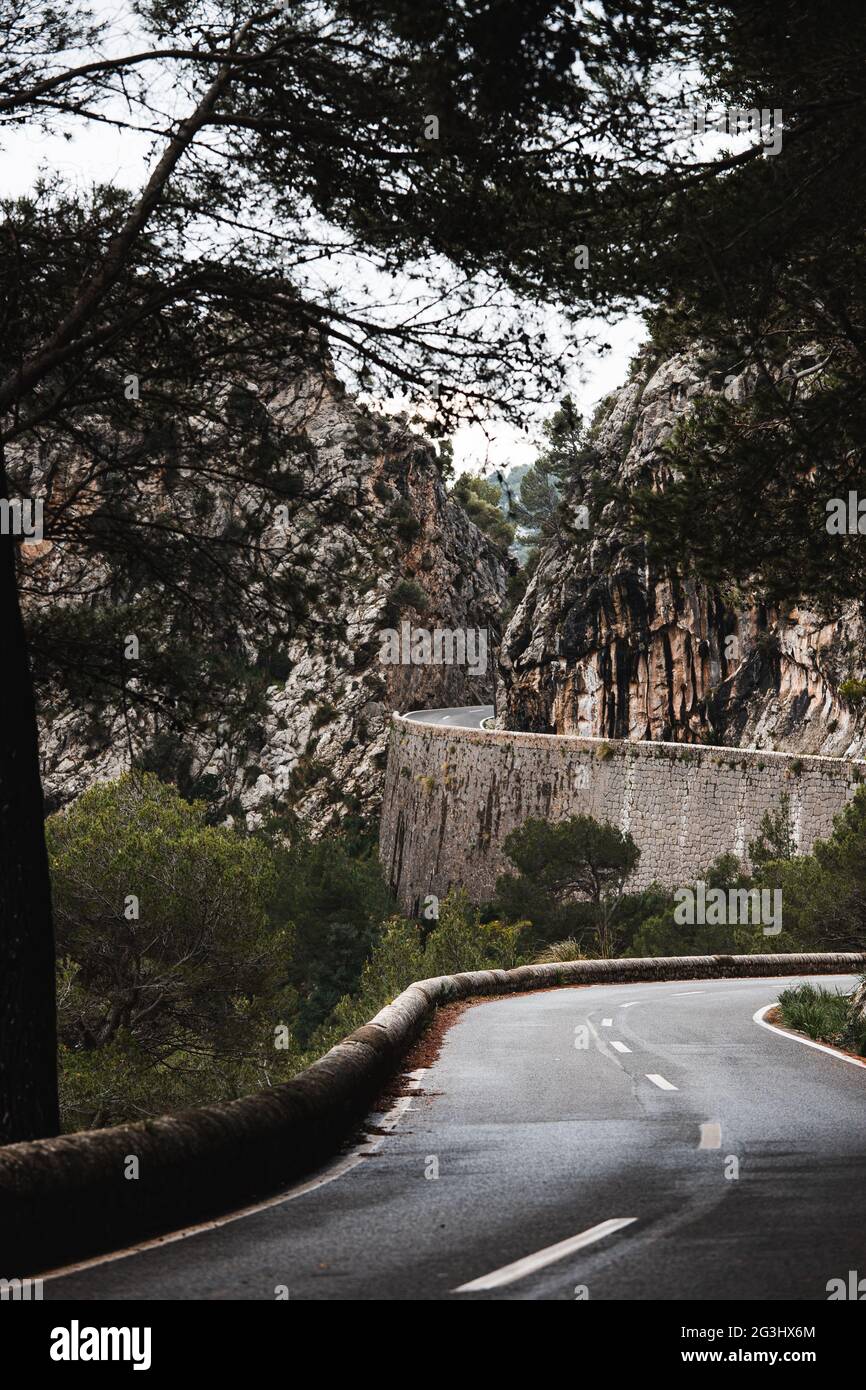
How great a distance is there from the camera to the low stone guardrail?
19.2 ft

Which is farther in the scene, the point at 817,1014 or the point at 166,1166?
the point at 817,1014

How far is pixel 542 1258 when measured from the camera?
19.2 feet

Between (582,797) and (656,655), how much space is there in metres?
7.51

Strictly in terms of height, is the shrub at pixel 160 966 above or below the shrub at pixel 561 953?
above

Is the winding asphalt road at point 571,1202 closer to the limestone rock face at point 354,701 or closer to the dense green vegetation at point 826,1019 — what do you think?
the dense green vegetation at point 826,1019

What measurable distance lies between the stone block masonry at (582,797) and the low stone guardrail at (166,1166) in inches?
1400

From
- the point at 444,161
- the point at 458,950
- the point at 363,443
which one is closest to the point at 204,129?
the point at 444,161

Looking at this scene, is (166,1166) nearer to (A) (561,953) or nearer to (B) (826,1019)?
(B) (826,1019)

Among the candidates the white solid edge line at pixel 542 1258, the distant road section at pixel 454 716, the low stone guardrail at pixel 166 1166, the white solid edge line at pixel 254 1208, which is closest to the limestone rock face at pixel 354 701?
the distant road section at pixel 454 716

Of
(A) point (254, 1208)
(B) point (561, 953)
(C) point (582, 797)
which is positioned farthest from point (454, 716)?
(A) point (254, 1208)

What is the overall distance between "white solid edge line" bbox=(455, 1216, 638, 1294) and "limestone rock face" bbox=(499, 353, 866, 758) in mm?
37676

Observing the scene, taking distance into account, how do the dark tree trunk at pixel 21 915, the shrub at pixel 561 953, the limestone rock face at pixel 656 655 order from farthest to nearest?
the limestone rock face at pixel 656 655, the shrub at pixel 561 953, the dark tree trunk at pixel 21 915

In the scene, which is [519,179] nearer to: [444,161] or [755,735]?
[444,161]

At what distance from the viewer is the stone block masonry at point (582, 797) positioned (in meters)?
45.0
